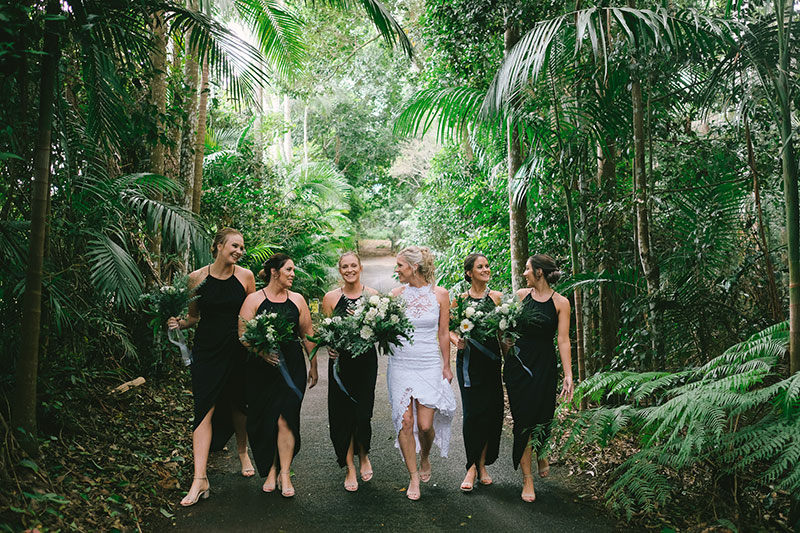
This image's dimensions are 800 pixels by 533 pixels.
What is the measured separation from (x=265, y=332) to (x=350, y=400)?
1042mm

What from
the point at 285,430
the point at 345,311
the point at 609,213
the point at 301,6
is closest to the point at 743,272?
the point at 609,213

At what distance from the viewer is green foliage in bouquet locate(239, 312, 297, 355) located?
5.07 metres

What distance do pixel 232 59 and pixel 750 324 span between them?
19.0 ft

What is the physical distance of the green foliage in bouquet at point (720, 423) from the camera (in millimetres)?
3738

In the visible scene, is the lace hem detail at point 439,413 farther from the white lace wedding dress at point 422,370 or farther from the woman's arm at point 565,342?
the woman's arm at point 565,342

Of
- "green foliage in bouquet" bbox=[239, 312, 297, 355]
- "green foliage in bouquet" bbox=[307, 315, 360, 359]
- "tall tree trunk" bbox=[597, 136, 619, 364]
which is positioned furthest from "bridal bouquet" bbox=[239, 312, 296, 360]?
"tall tree trunk" bbox=[597, 136, 619, 364]

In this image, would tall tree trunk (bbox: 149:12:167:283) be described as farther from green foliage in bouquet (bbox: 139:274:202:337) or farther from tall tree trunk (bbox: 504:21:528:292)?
tall tree trunk (bbox: 504:21:528:292)

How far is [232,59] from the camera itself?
22.7 ft

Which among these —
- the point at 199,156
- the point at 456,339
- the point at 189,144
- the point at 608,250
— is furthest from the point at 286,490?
the point at 199,156

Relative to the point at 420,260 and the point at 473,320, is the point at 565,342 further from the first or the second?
the point at 420,260

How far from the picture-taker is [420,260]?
217 inches

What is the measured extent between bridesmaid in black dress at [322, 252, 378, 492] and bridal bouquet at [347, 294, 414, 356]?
13.1 inches

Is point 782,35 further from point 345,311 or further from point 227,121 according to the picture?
point 227,121

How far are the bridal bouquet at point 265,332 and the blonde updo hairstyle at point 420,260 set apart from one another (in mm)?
1162
